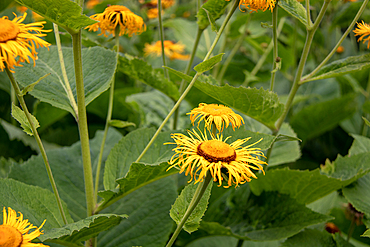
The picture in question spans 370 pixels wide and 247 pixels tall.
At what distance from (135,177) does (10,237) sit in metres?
0.20

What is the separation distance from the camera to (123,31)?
65 cm

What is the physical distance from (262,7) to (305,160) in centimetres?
92

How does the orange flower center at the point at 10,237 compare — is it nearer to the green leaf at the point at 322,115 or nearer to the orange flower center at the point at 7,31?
the orange flower center at the point at 7,31

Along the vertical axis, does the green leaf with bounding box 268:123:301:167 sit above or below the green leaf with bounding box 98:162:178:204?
below

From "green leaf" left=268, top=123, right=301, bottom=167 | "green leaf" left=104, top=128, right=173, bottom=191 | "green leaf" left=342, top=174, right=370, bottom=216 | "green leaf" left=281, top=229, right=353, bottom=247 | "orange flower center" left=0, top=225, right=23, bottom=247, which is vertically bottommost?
"green leaf" left=281, top=229, right=353, bottom=247

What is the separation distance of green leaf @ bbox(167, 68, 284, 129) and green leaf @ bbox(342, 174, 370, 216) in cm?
25

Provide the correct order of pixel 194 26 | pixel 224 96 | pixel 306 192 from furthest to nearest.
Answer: pixel 194 26
pixel 306 192
pixel 224 96

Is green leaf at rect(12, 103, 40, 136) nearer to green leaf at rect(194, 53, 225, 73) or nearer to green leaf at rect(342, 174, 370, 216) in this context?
green leaf at rect(194, 53, 225, 73)

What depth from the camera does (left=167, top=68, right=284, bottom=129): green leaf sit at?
0.60 m

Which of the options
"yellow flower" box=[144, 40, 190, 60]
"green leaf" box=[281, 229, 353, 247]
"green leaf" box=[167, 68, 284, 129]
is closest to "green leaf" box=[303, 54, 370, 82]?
"green leaf" box=[167, 68, 284, 129]

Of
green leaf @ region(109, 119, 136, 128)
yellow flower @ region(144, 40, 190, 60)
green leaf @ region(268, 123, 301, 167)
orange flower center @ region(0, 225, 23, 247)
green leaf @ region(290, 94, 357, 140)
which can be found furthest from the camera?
yellow flower @ region(144, 40, 190, 60)

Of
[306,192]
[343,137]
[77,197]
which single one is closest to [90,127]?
[77,197]

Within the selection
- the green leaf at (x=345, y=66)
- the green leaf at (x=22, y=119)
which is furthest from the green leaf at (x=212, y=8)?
the green leaf at (x=22, y=119)

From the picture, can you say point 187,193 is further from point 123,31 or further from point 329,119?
point 329,119
